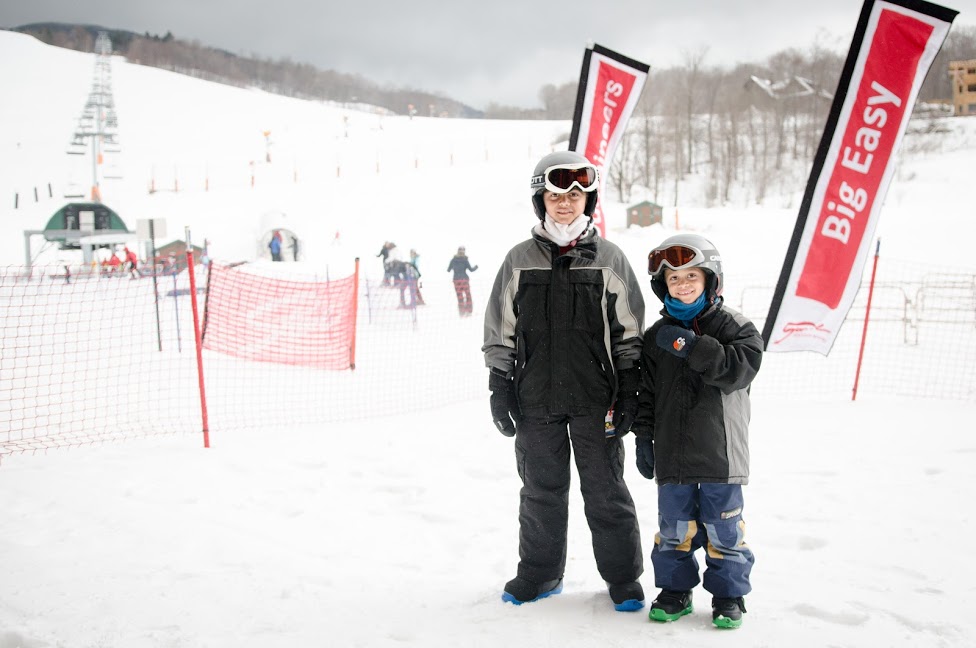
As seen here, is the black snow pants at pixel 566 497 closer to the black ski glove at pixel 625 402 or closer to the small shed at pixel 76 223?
the black ski glove at pixel 625 402

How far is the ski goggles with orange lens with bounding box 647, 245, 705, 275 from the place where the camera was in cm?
269

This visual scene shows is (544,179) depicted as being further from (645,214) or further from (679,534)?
(645,214)

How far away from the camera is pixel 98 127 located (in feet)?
154

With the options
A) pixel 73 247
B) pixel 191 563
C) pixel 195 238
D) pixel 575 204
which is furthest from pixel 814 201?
pixel 73 247

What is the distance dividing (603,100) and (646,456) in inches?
189

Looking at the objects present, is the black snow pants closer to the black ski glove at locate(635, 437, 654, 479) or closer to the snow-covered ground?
the black ski glove at locate(635, 437, 654, 479)

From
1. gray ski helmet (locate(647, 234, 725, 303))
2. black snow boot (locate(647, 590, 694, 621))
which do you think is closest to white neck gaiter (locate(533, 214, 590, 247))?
gray ski helmet (locate(647, 234, 725, 303))

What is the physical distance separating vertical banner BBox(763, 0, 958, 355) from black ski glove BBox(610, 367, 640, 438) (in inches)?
112

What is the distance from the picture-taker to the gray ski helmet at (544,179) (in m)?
2.89

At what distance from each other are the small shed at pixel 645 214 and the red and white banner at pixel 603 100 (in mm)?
24410

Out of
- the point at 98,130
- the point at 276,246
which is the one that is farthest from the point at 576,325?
the point at 98,130

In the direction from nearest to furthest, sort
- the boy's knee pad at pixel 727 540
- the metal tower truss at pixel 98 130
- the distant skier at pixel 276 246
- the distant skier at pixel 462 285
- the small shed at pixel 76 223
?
the boy's knee pad at pixel 727 540
the distant skier at pixel 462 285
the distant skier at pixel 276 246
the small shed at pixel 76 223
the metal tower truss at pixel 98 130

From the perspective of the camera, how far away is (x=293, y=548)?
11.8 feet

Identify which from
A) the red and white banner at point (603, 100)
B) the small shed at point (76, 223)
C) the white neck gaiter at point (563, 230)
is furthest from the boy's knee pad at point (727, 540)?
the small shed at point (76, 223)
